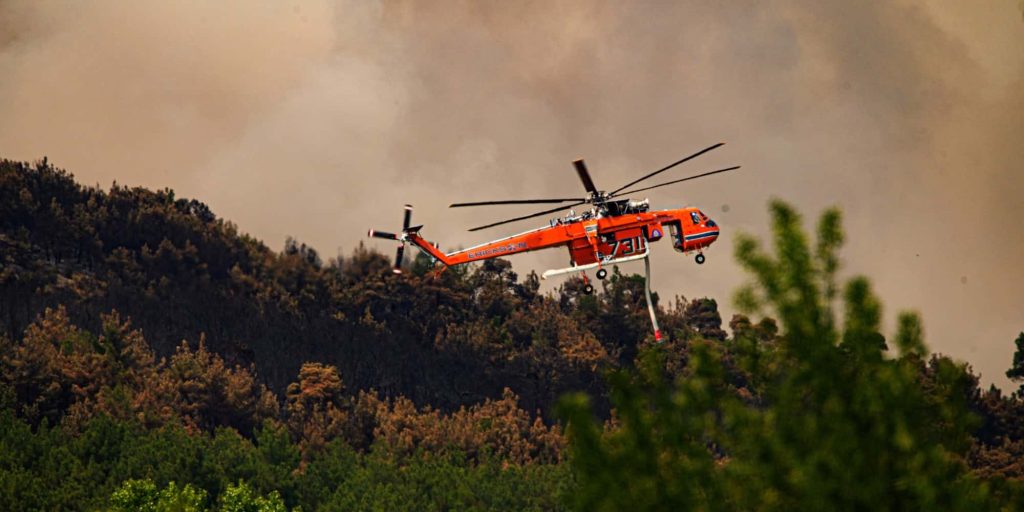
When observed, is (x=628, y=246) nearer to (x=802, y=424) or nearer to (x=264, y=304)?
(x=802, y=424)

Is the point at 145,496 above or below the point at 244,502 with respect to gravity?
above

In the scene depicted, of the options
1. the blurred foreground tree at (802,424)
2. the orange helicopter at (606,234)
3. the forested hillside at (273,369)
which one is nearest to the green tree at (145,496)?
the forested hillside at (273,369)

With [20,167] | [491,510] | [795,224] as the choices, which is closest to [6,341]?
[20,167]

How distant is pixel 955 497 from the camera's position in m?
20.2

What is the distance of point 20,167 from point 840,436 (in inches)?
3942

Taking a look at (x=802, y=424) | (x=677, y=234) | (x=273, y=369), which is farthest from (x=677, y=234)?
(x=273, y=369)

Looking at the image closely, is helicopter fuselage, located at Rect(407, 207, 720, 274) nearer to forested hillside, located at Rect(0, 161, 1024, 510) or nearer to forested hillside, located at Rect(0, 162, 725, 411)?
forested hillside, located at Rect(0, 161, 1024, 510)

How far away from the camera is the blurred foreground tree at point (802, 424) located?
20.7 meters

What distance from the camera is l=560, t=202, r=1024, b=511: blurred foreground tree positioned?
20.7 m

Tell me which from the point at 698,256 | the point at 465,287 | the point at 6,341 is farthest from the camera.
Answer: the point at 465,287

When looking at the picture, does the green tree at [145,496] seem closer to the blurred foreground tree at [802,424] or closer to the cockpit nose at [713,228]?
the cockpit nose at [713,228]

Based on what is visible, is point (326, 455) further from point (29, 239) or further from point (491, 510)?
point (29, 239)

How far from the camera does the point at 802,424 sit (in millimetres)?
21672

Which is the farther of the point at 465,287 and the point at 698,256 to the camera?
the point at 465,287
